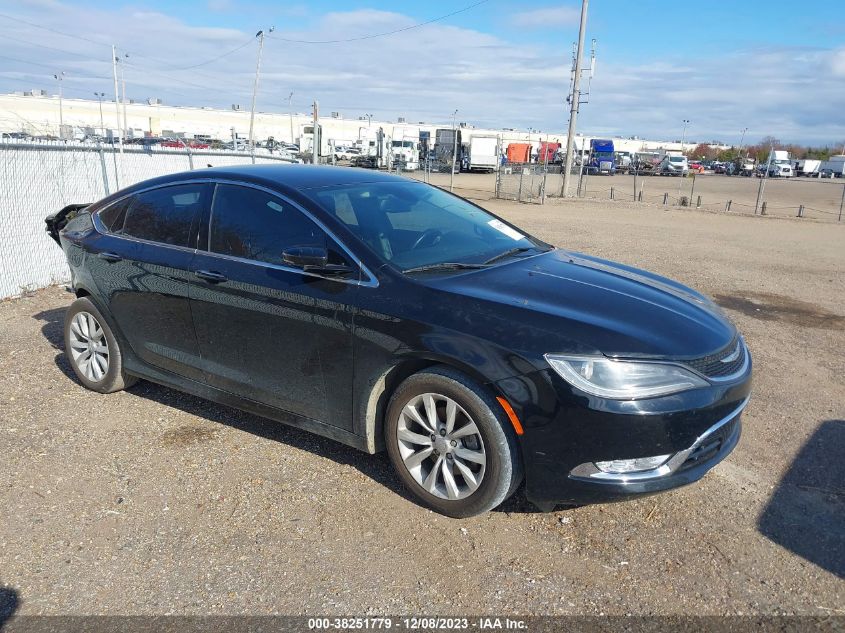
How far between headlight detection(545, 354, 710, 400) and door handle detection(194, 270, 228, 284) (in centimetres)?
214

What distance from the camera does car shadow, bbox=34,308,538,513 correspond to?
12.2 feet

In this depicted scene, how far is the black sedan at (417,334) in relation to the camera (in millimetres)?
3002

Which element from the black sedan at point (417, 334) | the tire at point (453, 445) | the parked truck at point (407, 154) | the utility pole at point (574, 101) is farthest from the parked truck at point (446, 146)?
the tire at point (453, 445)

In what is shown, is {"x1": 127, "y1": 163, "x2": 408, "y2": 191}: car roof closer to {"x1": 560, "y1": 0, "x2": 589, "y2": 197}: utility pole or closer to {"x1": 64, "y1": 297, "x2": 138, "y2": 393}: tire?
{"x1": 64, "y1": 297, "x2": 138, "y2": 393}: tire

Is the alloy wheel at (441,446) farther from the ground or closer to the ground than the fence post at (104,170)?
closer to the ground

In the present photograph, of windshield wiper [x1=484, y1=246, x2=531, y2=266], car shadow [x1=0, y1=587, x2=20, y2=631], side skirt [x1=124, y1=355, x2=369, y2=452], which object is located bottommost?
car shadow [x1=0, y1=587, x2=20, y2=631]

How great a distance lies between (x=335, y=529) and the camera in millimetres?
3318

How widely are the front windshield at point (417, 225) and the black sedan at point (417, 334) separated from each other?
0.02 m

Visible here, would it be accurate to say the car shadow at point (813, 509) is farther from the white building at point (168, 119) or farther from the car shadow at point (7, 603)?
the white building at point (168, 119)

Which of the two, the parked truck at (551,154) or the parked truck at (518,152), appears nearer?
the parked truck at (518,152)

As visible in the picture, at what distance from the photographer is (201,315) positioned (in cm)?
416

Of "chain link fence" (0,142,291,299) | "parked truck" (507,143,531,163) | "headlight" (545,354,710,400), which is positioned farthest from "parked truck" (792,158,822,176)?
"headlight" (545,354,710,400)

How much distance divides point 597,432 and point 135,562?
7.35 ft

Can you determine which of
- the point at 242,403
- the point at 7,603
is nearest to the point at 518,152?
the point at 242,403
